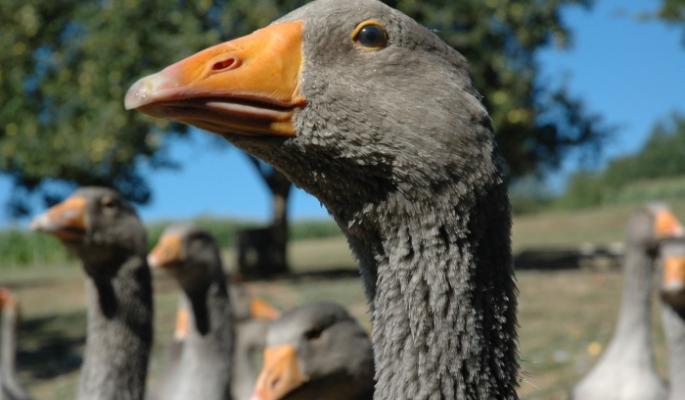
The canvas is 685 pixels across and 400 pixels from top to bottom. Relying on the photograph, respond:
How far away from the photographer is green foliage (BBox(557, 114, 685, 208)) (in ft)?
258

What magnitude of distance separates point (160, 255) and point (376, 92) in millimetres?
5044

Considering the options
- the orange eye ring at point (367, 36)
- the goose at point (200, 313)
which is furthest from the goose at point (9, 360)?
the orange eye ring at point (367, 36)

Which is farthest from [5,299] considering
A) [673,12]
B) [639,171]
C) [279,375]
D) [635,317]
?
[639,171]

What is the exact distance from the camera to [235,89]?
6.83ft

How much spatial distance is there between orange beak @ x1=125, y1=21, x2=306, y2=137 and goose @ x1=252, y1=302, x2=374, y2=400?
2349 millimetres

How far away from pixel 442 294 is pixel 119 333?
3.52 m

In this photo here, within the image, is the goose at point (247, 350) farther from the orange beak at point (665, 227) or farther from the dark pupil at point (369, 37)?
the dark pupil at point (369, 37)

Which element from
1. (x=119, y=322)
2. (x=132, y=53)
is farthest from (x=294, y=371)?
(x=132, y=53)

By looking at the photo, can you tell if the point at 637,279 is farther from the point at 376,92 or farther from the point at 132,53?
the point at 132,53

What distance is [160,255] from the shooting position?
22.6ft

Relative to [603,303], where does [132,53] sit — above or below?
above

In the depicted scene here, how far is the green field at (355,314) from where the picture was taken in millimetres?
10336

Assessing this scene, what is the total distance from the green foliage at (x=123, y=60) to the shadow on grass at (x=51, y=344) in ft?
12.9

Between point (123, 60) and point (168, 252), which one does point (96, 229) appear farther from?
point (123, 60)
